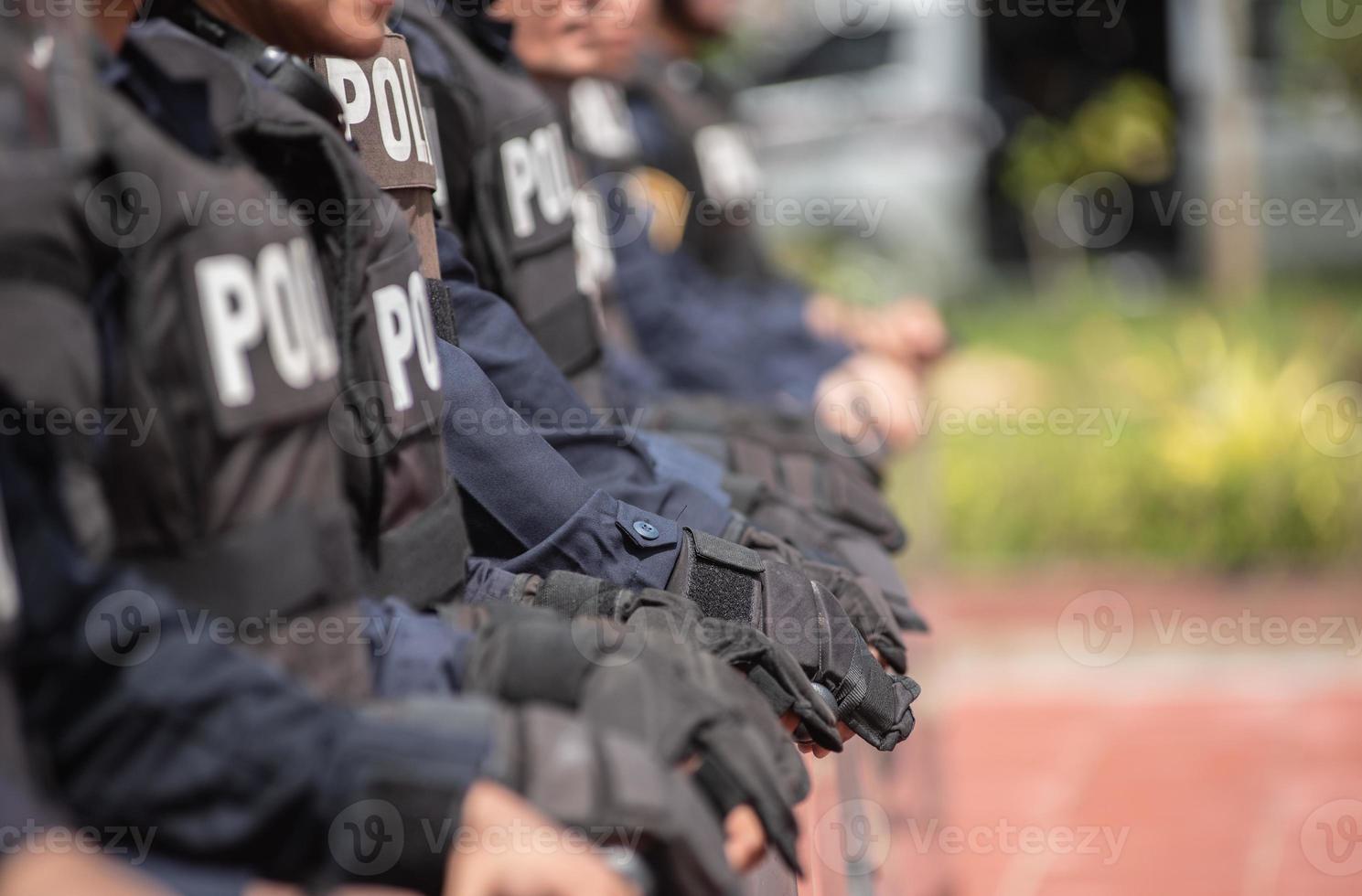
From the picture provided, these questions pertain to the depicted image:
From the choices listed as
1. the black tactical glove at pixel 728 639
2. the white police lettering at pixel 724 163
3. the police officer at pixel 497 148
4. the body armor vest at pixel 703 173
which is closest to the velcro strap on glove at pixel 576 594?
the black tactical glove at pixel 728 639

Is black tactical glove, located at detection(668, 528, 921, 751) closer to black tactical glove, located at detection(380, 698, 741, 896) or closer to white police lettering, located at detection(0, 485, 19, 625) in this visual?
black tactical glove, located at detection(380, 698, 741, 896)

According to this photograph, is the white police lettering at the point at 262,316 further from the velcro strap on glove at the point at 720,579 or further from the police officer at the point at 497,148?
the police officer at the point at 497,148

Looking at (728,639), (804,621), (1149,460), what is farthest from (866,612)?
(1149,460)

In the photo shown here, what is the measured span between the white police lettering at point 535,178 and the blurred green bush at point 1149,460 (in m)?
2.55

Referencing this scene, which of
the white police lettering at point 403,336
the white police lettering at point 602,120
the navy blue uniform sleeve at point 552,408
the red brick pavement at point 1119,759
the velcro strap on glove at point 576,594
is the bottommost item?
the red brick pavement at point 1119,759

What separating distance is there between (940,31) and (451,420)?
8716mm

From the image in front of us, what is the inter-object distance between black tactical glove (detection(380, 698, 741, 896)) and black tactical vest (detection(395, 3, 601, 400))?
1011 millimetres

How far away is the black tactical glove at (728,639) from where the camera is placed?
1647 mm

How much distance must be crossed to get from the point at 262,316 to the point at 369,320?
0.24m

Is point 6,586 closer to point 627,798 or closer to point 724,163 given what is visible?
point 627,798

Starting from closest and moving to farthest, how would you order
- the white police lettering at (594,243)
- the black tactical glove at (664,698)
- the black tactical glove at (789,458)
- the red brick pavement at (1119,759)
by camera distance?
the black tactical glove at (664,698) < the black tactical glove at (789,458) < the white police lettering at (594,243) < the red brick pavement at (1119,759)

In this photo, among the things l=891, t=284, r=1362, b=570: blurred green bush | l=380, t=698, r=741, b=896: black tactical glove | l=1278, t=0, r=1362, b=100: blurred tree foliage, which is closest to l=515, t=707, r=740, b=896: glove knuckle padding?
l=380, t=698, r=741, b=896: black tactical glove

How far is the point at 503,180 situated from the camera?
7.43 feet

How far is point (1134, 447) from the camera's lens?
230 inches
